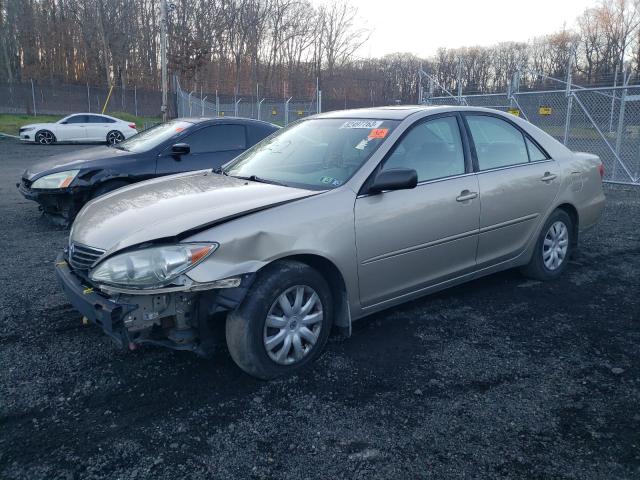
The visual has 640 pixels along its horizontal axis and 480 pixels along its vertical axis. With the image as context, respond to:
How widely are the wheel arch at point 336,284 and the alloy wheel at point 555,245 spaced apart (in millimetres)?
2400

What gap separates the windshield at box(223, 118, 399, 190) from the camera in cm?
367

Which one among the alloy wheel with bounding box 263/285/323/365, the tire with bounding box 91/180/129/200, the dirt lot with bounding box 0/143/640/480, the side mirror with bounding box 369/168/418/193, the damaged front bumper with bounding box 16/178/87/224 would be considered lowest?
the dirt lot with bounding box 0/143/640/480

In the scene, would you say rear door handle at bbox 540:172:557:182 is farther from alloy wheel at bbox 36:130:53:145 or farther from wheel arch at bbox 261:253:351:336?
alloy wheel at bbox 36:130:53:145

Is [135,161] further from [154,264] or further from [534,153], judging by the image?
[534,153]

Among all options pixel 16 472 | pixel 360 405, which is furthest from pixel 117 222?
pixel 360 405

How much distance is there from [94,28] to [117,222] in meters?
49.6

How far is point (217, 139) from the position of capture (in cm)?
738

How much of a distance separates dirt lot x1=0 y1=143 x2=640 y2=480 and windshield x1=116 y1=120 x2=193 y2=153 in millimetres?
3189

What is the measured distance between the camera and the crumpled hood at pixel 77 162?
21.5 feet

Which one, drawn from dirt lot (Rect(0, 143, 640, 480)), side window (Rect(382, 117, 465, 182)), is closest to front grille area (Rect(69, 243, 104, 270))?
dirt lot (Rect(0, 143, 640, 480))

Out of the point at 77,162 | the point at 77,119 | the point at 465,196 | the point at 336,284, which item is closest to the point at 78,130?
the point at 77,119

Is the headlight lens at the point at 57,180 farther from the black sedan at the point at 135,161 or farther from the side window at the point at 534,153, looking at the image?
the side window at the point at 534,153

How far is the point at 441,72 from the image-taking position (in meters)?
41.6

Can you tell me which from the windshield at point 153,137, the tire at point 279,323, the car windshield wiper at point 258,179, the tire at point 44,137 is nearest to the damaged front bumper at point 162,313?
the tire at point 279,323
